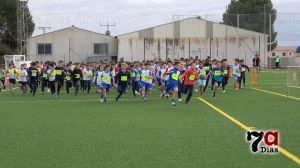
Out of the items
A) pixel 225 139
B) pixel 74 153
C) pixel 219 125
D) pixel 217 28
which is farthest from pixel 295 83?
pixel 217 28

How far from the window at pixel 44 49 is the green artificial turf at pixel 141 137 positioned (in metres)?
50.1

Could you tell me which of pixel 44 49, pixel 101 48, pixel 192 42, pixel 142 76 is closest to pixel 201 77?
pixel 142 76

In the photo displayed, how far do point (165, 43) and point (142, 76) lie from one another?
144 feet

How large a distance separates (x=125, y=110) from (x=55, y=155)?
9.01 metres

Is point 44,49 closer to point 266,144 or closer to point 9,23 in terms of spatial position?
point 9,23

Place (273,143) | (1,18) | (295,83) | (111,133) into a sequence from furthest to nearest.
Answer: (1,18) → (295,83) → (111,133) → (273,143)

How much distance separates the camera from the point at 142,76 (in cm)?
2369

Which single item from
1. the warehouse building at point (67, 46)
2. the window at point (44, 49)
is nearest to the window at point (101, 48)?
the warehouse building at point (67, 46)

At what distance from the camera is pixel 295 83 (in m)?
24.1

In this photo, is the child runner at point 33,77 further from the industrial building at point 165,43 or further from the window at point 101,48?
the window at point 101,48

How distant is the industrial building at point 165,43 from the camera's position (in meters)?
66.3

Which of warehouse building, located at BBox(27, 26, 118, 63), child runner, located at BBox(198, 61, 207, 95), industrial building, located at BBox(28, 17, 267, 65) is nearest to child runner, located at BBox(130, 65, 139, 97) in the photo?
child runner, located at BBox(198, 61, 207, 95)

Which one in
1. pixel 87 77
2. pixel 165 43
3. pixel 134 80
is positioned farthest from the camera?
pixel 165 43

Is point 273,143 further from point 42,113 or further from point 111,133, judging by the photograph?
point 42,113
